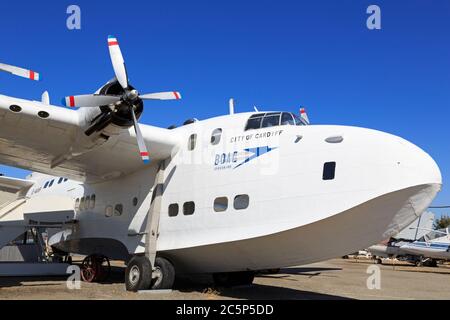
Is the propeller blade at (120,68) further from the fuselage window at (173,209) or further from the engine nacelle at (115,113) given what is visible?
the fuselage window at (173,209)

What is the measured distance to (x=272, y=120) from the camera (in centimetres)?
1110

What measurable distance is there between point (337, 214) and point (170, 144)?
517 centimetres

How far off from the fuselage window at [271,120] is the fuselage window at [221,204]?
2.06m

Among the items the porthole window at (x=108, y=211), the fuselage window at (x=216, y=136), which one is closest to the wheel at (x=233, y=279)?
the porthole window at (x=108, y=211)

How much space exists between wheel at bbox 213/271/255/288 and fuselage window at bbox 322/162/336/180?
193 inches

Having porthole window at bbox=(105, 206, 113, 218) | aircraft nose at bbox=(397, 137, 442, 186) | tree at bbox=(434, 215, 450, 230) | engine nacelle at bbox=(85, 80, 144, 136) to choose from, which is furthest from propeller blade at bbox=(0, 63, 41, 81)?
tree at bbox=(434, 215, 450, 230)

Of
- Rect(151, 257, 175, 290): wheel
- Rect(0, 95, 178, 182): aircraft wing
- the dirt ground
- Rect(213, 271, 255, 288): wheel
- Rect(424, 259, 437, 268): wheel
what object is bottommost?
Rect(424, 259, 437, 268): wheel

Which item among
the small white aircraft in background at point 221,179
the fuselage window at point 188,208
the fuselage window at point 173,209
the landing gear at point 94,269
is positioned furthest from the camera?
the landing gear at point 94,269

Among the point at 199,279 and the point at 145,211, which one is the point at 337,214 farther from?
the point at 199,279

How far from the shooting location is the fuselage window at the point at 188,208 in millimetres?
11539

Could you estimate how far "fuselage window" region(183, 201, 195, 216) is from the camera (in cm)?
1154

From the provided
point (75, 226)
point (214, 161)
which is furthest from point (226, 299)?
point (75, 226)

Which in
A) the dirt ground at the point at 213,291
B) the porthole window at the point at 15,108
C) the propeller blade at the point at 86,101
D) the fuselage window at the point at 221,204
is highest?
the propeller blade at the point at 86,101

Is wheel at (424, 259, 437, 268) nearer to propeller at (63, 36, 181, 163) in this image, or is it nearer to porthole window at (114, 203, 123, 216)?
porthole window at (114, 203, 123, 216)
